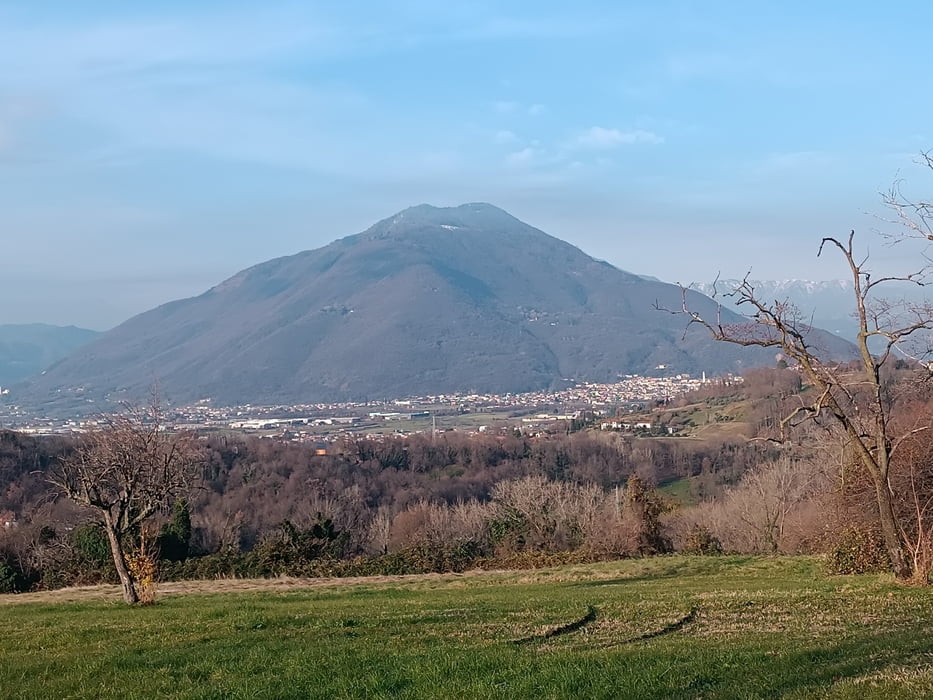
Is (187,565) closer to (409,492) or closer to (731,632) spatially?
(731,632)

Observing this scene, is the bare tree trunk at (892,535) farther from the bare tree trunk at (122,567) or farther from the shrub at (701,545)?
the shrub at (701,545)

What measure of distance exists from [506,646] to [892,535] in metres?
9.05

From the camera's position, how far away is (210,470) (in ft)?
257

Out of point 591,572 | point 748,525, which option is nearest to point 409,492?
point 748,525

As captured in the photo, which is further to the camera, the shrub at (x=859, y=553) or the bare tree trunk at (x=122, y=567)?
the shrub at (x=859, y=553)

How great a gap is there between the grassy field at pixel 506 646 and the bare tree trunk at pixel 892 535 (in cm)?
54

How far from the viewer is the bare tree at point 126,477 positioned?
20031mm

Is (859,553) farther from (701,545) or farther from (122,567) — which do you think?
(122,567)

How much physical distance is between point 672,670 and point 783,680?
104cm

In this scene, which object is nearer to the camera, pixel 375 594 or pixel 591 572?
pixel 375 594

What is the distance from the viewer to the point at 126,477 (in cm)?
2248

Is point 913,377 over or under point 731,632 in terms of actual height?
over

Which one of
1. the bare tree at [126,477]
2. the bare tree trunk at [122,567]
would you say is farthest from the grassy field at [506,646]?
the bare tree at [126,477]

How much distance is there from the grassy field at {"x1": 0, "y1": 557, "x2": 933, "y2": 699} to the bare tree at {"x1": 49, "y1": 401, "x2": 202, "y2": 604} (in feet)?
6.51
